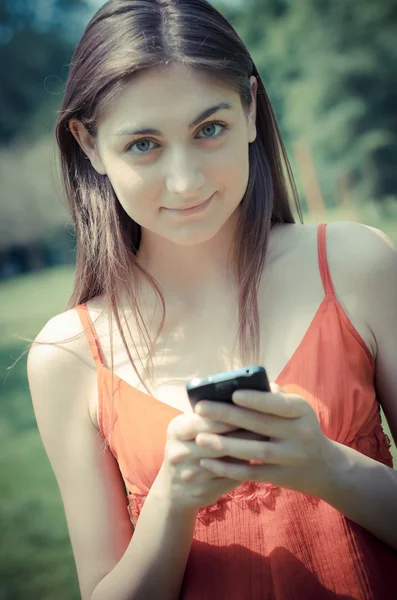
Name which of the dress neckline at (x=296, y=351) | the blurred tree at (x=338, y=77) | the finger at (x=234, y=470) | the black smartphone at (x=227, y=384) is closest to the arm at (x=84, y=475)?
the dress neckline at (x=296, y=351)

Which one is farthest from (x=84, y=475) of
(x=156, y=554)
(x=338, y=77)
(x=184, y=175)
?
(x=338, y=77)

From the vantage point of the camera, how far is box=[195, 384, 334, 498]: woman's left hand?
97 cm

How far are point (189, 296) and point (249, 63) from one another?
0.46m

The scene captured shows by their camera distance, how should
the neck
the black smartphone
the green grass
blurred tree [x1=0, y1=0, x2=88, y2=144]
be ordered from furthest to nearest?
1. blurred tree [x1=0, y1=0, x2=88, y2=144]
2. the green grass
3. the neck
4. the black smartphone

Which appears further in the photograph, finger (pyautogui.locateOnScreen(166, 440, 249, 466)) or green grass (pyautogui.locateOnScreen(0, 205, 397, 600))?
green grass (pyautogui.locateOnScreen(0, 205, 397, 600))

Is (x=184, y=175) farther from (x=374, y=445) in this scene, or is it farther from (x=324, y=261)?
(x=374, y=445)

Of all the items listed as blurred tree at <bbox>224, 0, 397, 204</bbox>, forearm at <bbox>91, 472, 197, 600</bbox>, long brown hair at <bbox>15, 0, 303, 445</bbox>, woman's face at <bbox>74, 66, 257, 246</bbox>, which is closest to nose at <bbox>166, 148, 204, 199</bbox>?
woman's face at <bbox>74, 66, 257, 246</bbox>

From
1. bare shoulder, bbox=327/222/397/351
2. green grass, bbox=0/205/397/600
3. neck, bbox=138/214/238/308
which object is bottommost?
green grass, bbox=0/205/397/600

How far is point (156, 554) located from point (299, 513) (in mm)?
242

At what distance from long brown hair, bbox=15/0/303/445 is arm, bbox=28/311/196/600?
0.11 meters

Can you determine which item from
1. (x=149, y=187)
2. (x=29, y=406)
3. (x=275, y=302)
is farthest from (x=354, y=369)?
(x=29, y=406)

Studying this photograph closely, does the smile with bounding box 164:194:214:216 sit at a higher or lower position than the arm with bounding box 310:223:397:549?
higher

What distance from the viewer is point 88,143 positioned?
139 centimetres

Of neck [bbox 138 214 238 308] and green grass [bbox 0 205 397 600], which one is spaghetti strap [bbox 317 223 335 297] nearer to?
neck [bbox 138 214 238 308]
